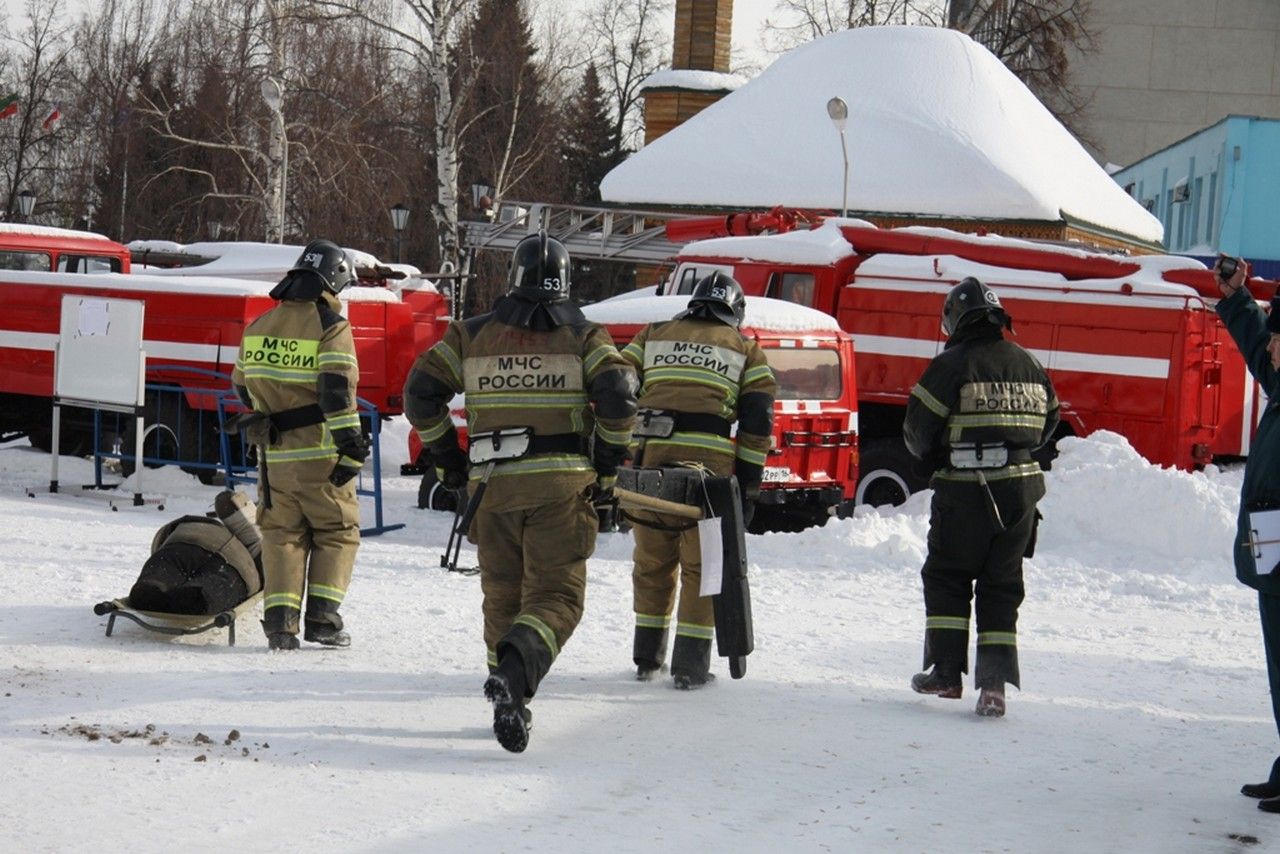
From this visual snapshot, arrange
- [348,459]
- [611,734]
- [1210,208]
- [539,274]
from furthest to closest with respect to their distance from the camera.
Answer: [1210,208], [348,459], [611,734], [539,274]

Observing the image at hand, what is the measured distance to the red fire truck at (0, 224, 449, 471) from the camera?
1666cm

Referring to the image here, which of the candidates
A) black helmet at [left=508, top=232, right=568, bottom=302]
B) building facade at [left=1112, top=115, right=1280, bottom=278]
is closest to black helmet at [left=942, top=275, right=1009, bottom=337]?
black helmet at [left=508, top=232, right=568, bottom=302]

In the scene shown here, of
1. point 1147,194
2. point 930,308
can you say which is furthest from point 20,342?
point 1147,194

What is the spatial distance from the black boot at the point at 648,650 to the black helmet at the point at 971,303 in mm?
1941

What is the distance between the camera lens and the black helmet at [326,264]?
27.8 feet

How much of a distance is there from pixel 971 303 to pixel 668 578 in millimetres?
1873

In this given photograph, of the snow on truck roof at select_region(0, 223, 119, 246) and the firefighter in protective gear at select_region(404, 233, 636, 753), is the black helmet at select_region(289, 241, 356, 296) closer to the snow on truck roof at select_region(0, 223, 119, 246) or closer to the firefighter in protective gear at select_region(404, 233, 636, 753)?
the firefighter in protective gear at select_region(404, 233, 636, 753)

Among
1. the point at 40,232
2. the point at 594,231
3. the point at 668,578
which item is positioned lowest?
the point at 668,578

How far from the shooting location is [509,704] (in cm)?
636

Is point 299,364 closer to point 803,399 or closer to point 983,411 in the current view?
point 983,411

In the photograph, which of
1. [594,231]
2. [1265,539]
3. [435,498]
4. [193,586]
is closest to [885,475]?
[435,498]

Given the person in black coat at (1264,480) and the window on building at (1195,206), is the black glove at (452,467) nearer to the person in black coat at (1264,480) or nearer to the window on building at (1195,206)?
the person in black coat at (1264,480)

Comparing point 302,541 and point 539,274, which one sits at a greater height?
point 539,274

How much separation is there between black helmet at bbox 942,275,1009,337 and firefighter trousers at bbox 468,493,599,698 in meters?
2.05
